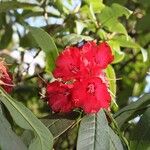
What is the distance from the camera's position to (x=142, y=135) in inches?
53.5

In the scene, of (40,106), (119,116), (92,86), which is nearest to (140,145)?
(119,116)

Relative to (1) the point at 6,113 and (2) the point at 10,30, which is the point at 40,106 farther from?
(1) the point at 6,113

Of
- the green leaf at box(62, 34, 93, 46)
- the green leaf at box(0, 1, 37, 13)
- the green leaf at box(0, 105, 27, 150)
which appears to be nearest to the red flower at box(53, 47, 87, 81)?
the green leaf at box(0, 105, 27, 150)

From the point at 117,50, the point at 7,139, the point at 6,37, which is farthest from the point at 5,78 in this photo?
the point at 6,37

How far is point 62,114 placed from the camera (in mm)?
1332

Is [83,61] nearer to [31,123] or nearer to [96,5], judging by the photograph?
[31,123]

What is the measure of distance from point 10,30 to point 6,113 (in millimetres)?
1106

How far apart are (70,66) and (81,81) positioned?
45mm

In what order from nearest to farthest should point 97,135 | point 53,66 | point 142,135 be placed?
point 97,135 < point 142,135 < point 53,66

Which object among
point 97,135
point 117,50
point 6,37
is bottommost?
point 6,37

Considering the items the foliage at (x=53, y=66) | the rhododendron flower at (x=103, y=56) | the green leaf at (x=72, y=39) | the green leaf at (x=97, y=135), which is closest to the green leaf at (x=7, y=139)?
the foliage at (x=53, y=66)

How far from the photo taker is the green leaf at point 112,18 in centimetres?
175

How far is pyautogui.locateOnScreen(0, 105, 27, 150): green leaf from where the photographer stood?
1101 mm

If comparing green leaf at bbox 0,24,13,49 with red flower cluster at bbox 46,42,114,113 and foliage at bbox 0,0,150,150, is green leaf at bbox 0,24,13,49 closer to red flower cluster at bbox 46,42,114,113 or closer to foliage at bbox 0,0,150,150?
foliage at bbox 0,0,150,150
